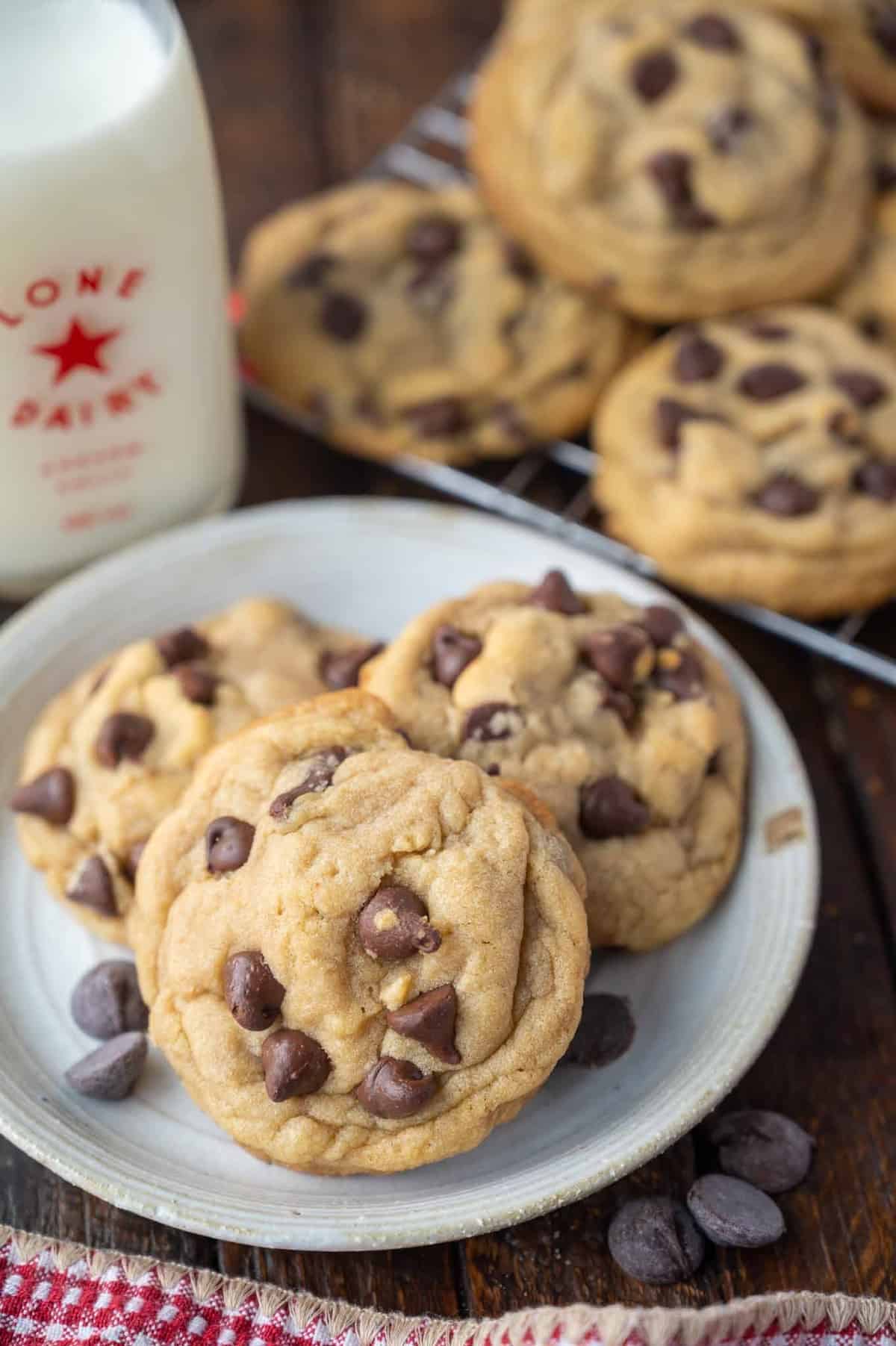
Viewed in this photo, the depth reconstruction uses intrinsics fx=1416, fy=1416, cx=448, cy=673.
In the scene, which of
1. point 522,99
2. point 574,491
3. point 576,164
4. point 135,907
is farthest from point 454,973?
point 522,99

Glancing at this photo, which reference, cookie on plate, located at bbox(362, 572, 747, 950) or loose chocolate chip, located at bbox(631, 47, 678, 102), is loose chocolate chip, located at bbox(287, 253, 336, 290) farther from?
cookie on plate, located at bbox(362, 572, 747, 950)

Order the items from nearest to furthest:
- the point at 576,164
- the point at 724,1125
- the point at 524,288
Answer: the point at 724,1125, the point at 576,164, the point at 524,288

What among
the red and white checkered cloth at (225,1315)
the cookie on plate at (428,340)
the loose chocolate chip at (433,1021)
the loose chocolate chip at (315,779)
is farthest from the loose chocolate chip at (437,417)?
the red and white checkered cloth at (225,1315)

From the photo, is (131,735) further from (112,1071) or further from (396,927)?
(396,927)

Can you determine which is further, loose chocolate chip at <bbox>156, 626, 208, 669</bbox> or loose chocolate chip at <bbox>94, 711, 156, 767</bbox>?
loose chocolate chip at <bbox>156, 626, 208, 669</bbox>

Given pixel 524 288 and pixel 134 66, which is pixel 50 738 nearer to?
pixel 134 66

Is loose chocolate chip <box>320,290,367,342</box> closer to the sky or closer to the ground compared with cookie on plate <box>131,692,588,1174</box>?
closer to the sky

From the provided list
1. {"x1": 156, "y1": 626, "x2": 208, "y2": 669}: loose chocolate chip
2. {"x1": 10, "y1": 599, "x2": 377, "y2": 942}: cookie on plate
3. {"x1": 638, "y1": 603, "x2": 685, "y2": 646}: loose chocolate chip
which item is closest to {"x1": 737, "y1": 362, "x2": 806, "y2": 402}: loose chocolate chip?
{"x1": 638, "y1": 603, "x2": 685, "y2": 646}: loose chocolate chip
